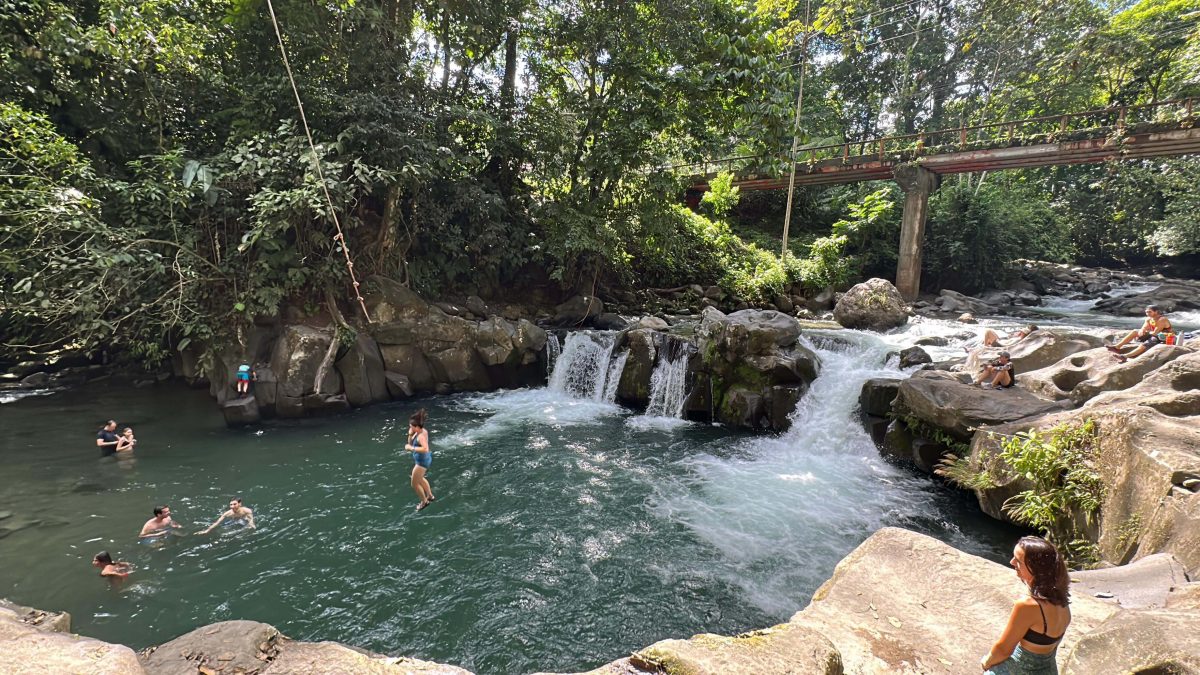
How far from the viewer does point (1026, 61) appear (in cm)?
2461

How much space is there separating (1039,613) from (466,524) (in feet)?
21.2

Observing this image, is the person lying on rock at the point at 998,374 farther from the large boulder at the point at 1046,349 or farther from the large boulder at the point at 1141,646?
the large boulder at the point at 1141,646

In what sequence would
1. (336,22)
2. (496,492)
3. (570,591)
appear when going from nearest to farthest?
(570,591) < (496,492) < (336,22)

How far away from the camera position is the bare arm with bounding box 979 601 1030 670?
2.70 meters

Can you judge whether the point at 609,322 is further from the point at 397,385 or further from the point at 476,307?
the point at 397,385

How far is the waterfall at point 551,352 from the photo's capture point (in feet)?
46.7

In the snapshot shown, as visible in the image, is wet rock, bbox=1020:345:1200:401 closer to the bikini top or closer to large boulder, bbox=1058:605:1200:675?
large boulder, bbox=1058:605:1200:675

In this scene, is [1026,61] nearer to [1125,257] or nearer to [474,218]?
[1125,257]

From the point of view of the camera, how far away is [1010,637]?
9.00ft

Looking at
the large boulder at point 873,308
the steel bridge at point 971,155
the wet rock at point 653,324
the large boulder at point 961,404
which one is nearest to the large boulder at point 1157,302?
the steel bridge at point 971,155

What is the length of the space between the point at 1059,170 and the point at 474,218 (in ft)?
113

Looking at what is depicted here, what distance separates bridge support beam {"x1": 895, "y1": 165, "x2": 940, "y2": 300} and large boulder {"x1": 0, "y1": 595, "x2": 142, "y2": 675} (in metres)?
23.3

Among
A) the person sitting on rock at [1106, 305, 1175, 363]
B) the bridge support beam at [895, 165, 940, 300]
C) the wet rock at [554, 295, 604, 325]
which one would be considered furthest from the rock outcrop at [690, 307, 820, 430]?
the bridge support beam at [895, 165, 940, 300]

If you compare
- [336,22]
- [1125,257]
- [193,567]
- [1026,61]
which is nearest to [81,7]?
[336,22]
